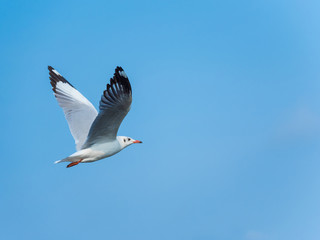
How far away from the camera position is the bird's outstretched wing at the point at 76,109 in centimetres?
1139

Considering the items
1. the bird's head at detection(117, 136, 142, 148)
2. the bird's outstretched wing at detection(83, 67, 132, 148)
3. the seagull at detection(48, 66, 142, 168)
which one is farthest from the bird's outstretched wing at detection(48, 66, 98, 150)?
the bird's outstretched wing at detection(83, 67, 132, 148)

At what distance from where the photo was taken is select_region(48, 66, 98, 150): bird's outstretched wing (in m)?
11.4

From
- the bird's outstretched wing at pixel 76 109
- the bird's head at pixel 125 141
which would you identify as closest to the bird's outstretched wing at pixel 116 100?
the bird's head at pixel 125 141

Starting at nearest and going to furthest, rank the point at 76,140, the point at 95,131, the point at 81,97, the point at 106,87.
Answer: the point at 106,87
the point at 95,131
the point at 76,140
the point at 81,97

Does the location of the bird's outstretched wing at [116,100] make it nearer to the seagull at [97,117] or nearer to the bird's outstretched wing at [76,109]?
the seagull at [97,117]

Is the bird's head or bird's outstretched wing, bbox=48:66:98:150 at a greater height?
bird's outstretched wing, bbox=48:66:98:150

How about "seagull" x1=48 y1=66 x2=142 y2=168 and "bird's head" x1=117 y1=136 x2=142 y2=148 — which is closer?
"seagull" x1=48 y1=66 x2=142 y2=168

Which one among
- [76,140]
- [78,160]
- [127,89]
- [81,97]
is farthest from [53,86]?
[127,89]

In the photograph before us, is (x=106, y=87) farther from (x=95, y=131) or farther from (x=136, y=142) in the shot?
(x=136, y=142)

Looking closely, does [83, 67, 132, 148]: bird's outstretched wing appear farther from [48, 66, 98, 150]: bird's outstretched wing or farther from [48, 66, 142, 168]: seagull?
[48, 66, 98, 150]: bird's outstretched wing

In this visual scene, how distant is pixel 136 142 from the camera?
37.3 ft

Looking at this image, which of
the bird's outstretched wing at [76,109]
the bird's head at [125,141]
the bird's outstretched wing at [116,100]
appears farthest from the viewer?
the bird's outstretched wing at [76,109]

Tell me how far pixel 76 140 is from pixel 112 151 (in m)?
A: 1.07

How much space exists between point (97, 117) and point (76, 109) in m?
2.21
